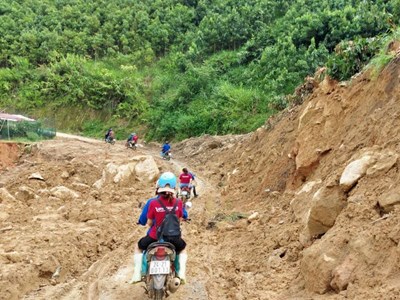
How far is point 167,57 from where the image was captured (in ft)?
183

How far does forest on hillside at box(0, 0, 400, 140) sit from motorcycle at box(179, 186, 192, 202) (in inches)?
544

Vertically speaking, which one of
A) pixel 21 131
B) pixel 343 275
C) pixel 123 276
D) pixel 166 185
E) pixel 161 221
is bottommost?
pixel 343 275

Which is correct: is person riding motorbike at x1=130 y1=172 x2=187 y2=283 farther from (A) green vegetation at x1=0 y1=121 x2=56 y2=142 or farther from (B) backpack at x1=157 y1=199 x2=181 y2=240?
(A) green vegetation at x1=0 y1=121 x2=56 y2=142

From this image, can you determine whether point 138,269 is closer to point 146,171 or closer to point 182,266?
point 182,266

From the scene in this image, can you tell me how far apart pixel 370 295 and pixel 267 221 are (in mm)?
4864

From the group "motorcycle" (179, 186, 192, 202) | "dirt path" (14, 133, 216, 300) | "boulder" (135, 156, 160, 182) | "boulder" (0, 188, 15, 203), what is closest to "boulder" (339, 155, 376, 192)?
"dirt path" (14, 133, 216, 300)

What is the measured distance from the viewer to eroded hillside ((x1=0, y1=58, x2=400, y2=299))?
5656mm

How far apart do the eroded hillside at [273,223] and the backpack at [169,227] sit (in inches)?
42.0

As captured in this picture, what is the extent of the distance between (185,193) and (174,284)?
29.3 ft

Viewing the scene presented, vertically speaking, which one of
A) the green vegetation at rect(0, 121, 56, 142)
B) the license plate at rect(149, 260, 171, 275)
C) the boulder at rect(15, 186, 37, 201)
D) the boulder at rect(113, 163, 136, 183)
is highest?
the green vegetation at rect(0, 121, 56, 142)

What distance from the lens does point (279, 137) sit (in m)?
15.9

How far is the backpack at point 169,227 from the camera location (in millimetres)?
5922

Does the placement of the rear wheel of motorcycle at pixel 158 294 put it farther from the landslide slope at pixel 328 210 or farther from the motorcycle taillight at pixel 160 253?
the landslide slope at pixel 328 210

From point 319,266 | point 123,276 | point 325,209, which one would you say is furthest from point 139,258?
point 325,209
